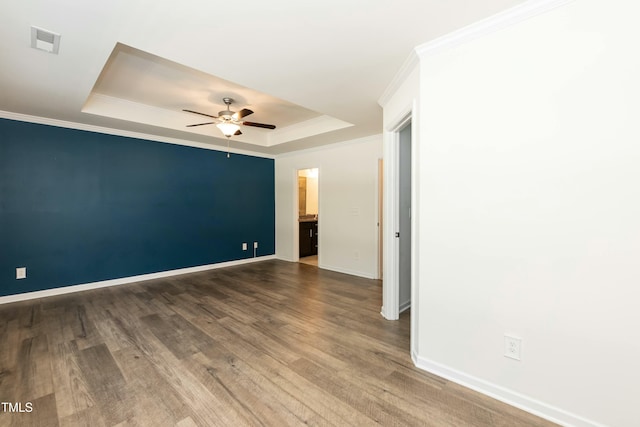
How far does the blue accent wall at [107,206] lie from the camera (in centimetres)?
356

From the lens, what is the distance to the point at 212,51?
2.10 metres

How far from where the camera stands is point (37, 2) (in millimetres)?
1595

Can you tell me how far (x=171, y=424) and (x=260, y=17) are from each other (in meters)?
2.46

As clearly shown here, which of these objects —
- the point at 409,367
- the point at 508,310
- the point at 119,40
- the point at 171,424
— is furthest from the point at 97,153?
the point at 508,310

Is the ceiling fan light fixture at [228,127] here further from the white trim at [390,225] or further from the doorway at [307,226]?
the doorway at [307,226]

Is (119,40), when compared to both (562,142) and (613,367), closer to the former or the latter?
(562,142)

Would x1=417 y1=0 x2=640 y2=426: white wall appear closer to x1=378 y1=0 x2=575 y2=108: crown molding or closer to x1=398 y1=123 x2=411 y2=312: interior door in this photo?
x1=378 y1=0 x2=575 y2=108: crown molding

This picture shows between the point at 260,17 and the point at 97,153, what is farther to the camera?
the point at 97,153

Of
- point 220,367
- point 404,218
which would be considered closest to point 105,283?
point 220,367

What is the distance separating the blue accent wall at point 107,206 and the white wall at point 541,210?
4.28 metres

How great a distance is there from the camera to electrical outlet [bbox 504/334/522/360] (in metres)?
1.69

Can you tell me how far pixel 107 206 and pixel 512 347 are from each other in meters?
5.10

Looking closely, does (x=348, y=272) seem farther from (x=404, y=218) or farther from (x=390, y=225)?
(x=390, y=225)

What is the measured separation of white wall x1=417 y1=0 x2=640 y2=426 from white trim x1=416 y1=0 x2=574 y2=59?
0.12 feet
